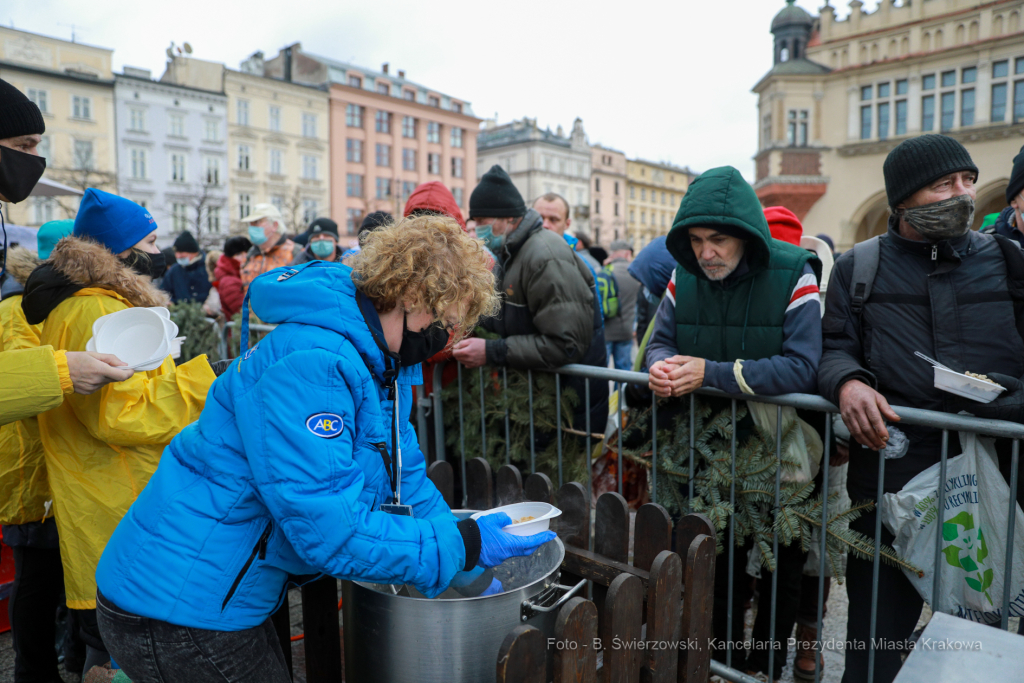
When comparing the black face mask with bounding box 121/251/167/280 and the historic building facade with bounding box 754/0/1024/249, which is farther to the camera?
the historic building facade with bounding box 754/0/1024/249

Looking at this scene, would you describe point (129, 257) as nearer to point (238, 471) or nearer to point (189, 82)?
point (238, 471)

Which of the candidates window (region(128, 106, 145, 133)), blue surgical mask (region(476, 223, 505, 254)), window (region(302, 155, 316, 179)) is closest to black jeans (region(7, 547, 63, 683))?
blue surgical mask (region(476, 223, 505, 254))

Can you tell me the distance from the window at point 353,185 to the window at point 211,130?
33.9ft

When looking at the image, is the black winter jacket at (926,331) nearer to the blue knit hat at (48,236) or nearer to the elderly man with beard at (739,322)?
the elderly man with beard at (739,322)

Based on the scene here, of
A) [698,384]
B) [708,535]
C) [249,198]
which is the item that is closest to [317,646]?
[708,535]

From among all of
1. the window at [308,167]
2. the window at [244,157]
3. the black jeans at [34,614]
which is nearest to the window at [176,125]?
the window at [244,157]

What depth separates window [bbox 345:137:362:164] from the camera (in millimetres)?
50250

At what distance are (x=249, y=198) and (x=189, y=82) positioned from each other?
7.64 m

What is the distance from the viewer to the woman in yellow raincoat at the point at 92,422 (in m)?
2.24

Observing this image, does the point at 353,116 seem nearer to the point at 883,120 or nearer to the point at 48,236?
the point at 883,120

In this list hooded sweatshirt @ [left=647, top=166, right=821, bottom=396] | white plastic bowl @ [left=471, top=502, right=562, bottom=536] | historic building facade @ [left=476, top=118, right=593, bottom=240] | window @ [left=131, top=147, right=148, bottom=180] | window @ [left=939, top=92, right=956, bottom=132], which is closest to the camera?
white plastic bowl @ [left=471, top=502, right=562, bottom=536]

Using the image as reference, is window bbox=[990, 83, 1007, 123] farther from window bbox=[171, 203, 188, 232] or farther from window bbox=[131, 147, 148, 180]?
window bbox=[131, 147, 148, 180]

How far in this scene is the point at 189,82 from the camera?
40969mm

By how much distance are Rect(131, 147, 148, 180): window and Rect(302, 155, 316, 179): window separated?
35.1 ft
